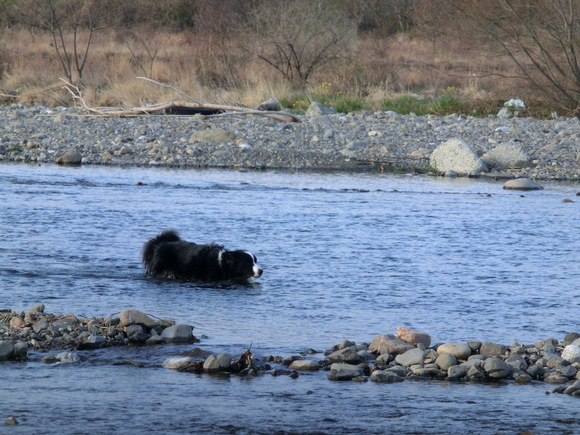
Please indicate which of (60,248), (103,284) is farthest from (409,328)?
(60,248)

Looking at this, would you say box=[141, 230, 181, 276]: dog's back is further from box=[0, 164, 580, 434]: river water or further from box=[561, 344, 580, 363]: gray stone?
box=[561, 344, 580, 363]: gray stone

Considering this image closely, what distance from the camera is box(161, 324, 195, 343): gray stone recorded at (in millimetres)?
5973

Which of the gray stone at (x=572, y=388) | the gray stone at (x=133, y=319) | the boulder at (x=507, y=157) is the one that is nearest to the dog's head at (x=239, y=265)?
the gray stone at (x=133, y=319)

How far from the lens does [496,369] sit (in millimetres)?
5406

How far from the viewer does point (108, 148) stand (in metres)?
17.8

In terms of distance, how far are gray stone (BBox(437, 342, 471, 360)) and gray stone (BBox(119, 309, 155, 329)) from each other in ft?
6.31

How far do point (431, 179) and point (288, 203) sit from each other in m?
4.28

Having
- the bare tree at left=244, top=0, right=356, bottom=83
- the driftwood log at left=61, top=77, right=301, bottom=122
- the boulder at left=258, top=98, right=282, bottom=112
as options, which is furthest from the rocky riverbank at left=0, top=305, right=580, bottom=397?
the bare tree at left=244, top=0, right=356, bottom=83

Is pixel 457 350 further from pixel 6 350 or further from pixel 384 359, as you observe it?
pixel 6 350

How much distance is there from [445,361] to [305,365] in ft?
2.78

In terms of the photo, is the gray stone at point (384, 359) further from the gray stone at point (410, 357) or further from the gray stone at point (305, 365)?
the gray stone at point (305, 365)

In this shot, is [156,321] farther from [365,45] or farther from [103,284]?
[365,45]

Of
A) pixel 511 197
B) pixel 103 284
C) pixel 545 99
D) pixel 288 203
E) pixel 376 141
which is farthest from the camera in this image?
pixel 545 99

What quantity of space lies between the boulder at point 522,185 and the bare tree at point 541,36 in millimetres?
7650
